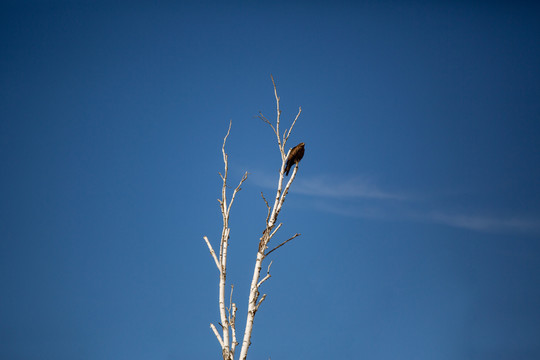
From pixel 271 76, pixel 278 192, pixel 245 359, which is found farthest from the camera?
pixel 271 76

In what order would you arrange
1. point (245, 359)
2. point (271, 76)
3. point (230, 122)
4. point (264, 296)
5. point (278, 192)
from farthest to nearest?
point (271, 76) → point (230, 122) → point (278, 192) → point (264, 296) → point (245, 359)

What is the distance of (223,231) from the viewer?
140 inches

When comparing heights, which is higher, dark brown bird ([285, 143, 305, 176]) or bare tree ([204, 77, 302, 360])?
dark brown bird ([285, 143, 305, 176])

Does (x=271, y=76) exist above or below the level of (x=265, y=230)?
above

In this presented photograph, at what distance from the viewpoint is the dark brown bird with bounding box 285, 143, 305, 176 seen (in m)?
4.60

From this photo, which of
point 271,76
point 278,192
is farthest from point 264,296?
point 271,76

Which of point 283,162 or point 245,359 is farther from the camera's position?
point 283,162

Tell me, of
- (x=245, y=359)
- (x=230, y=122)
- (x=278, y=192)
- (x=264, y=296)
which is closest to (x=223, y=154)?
(x=230, y=122)

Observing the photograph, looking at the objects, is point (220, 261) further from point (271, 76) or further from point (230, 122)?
point (271, 76)

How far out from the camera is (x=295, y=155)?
475cm

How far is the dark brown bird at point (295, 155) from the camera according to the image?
4.60 meters

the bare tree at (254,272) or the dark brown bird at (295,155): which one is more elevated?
the dark brown bird at (295,155)

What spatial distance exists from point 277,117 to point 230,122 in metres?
0.51

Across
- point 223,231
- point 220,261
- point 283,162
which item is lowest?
point 220,261
